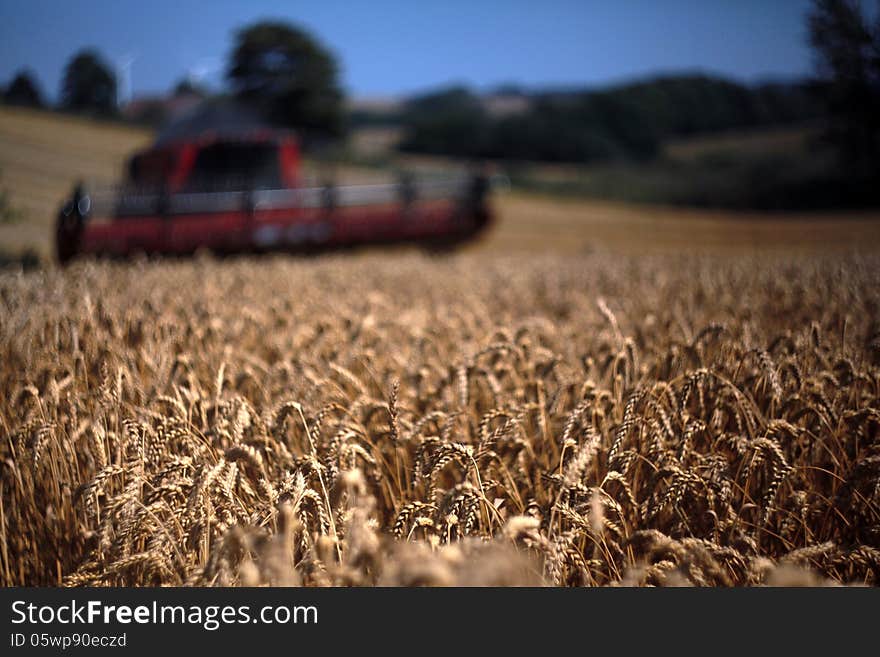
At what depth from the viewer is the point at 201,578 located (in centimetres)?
111

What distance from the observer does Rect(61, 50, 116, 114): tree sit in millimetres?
6078

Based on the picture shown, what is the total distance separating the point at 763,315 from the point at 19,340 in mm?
3515

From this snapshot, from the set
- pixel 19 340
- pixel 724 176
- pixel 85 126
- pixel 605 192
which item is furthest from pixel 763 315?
pixel 605 192

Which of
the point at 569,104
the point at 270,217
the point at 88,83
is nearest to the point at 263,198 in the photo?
the point at 270,217

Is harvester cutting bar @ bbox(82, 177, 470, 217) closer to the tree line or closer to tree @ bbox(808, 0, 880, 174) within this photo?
the tree line

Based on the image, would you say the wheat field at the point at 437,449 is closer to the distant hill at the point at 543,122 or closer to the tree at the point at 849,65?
the tree at the point at 849,65

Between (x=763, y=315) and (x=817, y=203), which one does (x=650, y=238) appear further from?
(x=763, y=315)

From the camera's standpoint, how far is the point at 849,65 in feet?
15.7

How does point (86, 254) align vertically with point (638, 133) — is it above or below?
below

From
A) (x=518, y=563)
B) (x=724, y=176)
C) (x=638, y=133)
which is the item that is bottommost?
(x=518, y=563)

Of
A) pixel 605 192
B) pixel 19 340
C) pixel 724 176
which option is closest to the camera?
pixel 19 340

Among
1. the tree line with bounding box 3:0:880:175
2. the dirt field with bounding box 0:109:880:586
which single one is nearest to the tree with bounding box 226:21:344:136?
the tree line with bounding box 3:0:880:175

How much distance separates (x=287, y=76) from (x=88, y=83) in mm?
5761

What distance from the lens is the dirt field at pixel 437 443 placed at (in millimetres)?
1218
